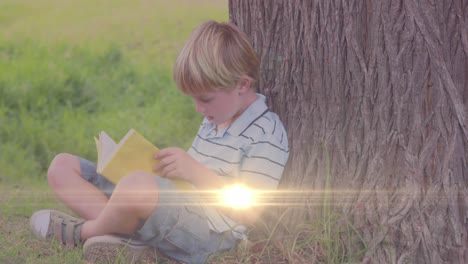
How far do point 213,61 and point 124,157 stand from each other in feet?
1.81

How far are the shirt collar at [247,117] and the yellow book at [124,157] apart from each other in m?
0.32

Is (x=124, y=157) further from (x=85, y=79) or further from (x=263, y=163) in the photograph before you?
(x=85, y=79)

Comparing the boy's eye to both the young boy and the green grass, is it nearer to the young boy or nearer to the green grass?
the young boy

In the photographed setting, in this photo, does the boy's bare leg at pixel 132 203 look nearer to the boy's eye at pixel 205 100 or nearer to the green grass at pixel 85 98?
the green grass at pixel 85 98

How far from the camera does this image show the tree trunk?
3.17 metres

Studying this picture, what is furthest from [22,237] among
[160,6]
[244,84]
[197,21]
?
[160,6]

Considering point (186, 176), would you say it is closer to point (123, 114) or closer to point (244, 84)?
point (244, 84)

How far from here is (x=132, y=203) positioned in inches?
126

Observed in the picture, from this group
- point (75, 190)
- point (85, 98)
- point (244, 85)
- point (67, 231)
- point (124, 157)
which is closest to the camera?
point (124, 157)

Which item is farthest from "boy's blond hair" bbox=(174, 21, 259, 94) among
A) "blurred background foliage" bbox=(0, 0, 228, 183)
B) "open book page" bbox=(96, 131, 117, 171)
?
"blurred background foliage" bbox=(0, 0, 228, 183)

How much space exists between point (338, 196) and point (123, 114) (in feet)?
12.7

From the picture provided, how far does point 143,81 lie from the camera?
25.7ft

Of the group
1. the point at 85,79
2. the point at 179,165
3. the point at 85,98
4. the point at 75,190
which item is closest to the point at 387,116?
the point at 179,165

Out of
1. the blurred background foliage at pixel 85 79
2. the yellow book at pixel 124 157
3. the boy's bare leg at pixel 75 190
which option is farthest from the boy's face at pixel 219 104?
the blurred background foliage at pixel 85 79
